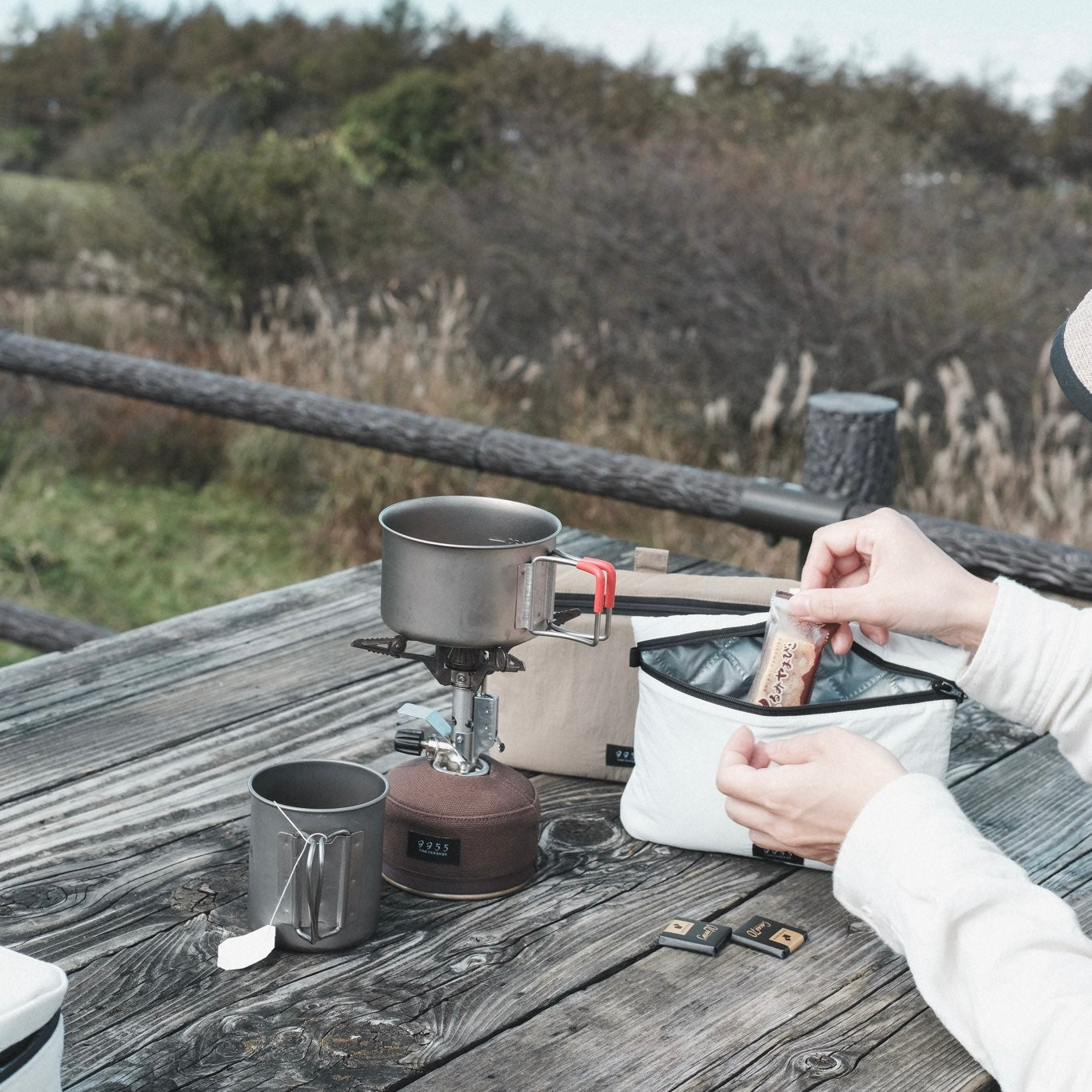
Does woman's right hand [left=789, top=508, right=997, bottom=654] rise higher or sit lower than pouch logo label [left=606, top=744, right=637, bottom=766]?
higher

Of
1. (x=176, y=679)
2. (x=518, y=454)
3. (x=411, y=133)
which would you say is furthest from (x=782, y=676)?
(x=411, y=133)

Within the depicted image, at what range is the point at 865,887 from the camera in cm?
114

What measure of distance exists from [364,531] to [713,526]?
4.42ft

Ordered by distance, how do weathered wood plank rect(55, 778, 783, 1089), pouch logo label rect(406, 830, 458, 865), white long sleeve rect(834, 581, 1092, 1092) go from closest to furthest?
white long sleeve rect(834, 581, 1092, 1092) → weathered wood plank rect(55, 778, 783, 1089) → pouch logo label rect(406, 830, 458, 865)

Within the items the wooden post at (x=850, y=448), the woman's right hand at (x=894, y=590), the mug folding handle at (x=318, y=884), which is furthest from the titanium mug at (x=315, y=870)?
the wooden post at (x=850, y=448)

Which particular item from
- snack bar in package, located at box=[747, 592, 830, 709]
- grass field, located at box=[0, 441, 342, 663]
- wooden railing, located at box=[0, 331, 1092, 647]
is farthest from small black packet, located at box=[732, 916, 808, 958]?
grass field, located at box=[0, 441, 342, 663]

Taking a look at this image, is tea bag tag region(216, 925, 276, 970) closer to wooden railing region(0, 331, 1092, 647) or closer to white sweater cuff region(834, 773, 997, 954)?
white sweater cuff region(834, 773, 997, 954)

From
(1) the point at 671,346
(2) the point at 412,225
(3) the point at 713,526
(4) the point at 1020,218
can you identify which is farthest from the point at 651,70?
(3) the point at 713,526

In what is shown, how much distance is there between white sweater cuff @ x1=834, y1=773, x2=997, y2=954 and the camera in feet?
3.58

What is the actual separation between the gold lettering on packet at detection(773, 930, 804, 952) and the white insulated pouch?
139 millimetres

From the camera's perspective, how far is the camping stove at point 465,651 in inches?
52.3

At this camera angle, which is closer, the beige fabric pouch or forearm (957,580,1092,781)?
forearm (957,580,1092,781)

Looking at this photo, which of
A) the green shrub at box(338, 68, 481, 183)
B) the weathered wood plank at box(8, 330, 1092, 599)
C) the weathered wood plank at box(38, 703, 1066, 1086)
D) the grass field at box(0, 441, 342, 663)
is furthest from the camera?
the green shrub at box(338, 68, 481, 183)

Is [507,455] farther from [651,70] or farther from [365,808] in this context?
[651,70]
